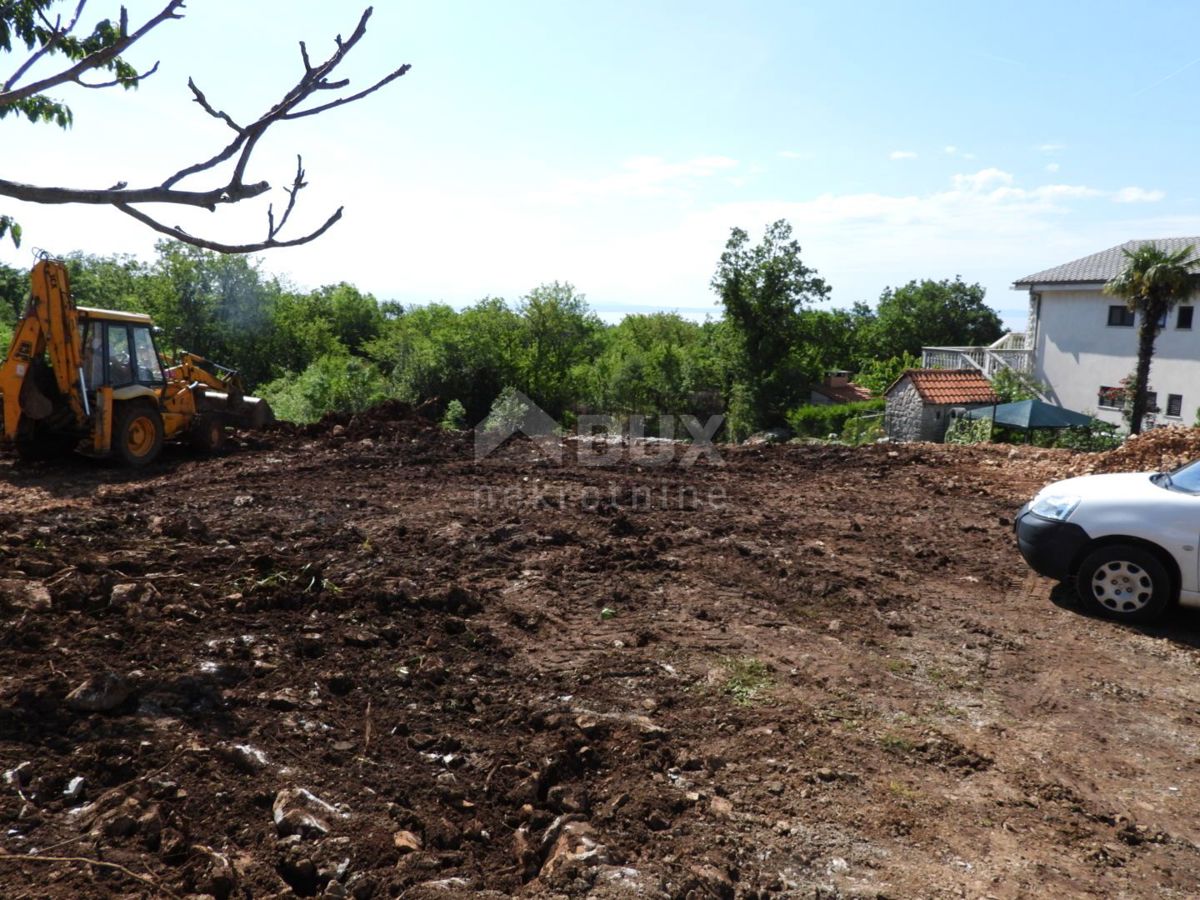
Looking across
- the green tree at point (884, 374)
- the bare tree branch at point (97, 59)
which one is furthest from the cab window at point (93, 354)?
the green tree at point (884, 374)

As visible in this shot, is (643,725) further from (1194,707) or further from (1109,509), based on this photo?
(1109,509)

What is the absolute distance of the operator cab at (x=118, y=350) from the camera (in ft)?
38.9

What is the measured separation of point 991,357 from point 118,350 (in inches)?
1240

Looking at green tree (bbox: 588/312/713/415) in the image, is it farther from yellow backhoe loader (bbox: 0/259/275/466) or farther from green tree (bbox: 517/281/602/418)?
yellow backhoe loader (bbox: 0/259/275/466)

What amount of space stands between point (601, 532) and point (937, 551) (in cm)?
336

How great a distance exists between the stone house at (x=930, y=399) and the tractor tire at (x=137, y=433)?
830 inches

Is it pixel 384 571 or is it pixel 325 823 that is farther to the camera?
pixel 384 571

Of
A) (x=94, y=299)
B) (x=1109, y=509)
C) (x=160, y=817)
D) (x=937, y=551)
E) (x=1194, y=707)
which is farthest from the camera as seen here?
(x=94, y=299)

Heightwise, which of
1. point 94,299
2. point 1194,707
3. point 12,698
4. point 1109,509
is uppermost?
point 94,299

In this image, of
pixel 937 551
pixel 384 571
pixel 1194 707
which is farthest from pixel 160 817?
pixel 937 551

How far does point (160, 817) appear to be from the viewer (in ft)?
10.4

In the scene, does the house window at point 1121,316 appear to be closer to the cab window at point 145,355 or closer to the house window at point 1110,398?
the house window at point 1110,398

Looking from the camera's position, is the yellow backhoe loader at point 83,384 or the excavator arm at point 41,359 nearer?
the excavator arm at point 41,359

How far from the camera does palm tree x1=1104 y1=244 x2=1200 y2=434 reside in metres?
25.6
